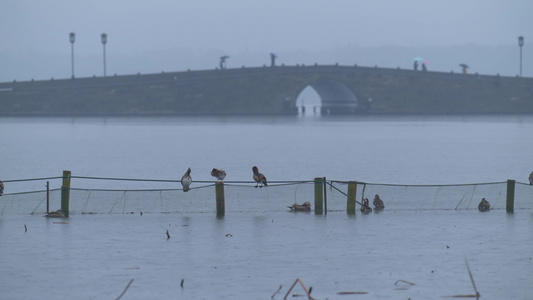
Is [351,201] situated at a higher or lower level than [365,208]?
higher

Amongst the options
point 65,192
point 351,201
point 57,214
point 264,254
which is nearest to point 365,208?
point 351,201

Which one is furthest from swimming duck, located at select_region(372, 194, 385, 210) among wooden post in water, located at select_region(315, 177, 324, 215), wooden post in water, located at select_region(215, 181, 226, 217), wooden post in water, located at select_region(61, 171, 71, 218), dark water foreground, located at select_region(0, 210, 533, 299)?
wooden post in water, located at select_region(61, 171, 71, 218)

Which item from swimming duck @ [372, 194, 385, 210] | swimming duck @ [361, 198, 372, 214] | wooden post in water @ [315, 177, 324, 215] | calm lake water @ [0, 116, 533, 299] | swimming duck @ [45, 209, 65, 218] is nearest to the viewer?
calm lake water @ [0, 116, 533, 299]

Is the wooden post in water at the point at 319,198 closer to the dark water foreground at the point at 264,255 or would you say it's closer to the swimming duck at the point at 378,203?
the dark water foreground at the point at 264,255

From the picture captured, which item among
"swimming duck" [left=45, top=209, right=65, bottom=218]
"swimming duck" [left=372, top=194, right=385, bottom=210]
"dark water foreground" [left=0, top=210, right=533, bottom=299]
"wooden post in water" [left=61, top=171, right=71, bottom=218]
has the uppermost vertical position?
"wooden post in water" [left=61, top=171, right=71, bottom=218]

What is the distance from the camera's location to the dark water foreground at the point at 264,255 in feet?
63.3

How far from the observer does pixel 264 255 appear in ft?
76.3

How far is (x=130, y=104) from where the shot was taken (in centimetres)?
18062

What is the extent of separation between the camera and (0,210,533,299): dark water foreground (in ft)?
63.3

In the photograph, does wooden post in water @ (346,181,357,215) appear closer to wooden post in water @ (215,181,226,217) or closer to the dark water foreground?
the dark water foreground

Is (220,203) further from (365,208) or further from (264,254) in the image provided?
(264,254)

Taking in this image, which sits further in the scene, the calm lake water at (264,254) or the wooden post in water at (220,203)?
the wooden post in water at (220,203)

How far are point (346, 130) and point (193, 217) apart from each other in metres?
116

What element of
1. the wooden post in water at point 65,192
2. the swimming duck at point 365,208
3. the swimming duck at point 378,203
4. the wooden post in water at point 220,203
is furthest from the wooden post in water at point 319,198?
the wooden post in water at point 65,192
